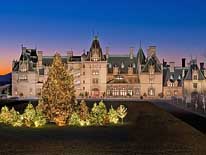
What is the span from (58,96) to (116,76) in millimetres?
60250

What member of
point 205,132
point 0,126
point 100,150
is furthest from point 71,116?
point 100,150

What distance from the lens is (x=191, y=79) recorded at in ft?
281

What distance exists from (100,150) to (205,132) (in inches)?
302

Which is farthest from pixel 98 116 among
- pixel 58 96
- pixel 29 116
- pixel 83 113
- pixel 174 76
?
pixel 174 76

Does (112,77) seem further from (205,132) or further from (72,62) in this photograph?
(205,132)

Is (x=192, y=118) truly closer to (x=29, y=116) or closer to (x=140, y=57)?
(x=29, y=116)

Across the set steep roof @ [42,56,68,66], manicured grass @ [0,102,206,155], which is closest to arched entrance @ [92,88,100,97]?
steep roof @ [42,56,68,66]

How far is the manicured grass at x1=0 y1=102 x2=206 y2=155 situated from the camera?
16.2 metres

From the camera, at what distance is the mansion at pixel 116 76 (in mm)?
85688

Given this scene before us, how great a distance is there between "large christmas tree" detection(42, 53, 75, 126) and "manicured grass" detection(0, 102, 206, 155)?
74.3 inches

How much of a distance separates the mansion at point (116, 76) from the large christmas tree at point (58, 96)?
186ft

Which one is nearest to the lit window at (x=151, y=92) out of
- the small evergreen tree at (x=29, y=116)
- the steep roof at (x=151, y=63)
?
the steep roof at (x=151, y=63)

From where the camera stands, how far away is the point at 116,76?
287 feet

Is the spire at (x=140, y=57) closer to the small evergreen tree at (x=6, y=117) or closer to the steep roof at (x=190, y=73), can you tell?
the steep roof at (x=190, y=73)
